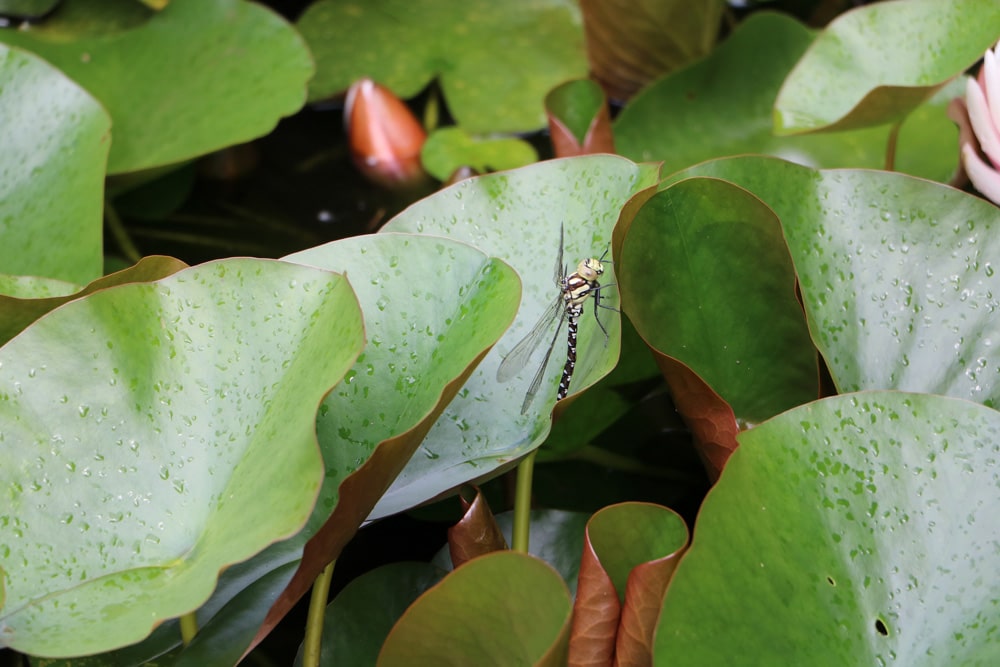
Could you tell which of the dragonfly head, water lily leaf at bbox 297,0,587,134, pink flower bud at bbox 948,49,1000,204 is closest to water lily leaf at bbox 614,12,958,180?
water lily leaf at bbox 297,0,587,134

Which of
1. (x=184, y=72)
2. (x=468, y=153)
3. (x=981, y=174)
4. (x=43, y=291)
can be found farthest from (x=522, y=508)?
(x=184, y=72)

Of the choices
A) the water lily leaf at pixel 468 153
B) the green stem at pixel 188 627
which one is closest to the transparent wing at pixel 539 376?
the green stem at pixel 188 627

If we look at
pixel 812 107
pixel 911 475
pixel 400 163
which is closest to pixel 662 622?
pixel 911 475

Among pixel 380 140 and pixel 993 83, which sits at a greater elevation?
pixel 993 83

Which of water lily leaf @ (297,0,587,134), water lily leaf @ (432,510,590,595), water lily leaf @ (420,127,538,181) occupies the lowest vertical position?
water lily leaf @ (432,510,590,595)

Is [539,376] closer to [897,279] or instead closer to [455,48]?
[897,279]

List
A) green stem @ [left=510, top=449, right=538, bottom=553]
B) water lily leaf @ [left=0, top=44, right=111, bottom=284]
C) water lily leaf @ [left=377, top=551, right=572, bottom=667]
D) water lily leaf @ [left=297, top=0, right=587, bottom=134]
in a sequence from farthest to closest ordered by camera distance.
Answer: water lily leaf @ [left=297, top=0, right=587, bottom=134]
water lily leaf @ [left=0, top=44, right=111, bottom=284]
green stem @ [left=510, top=449, right=538, bottom=553]
water lily leaf @ [left=377, top=551, right=572, bottom=667]

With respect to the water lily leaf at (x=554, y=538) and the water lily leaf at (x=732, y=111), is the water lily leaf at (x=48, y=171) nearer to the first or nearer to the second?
the water lily leaf at (x=554, y=538)

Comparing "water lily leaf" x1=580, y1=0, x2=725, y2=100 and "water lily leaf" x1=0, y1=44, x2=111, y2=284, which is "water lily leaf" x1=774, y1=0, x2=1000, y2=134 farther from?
"water lily leaf" x1=0, y1=44, x2=111, y2=284
